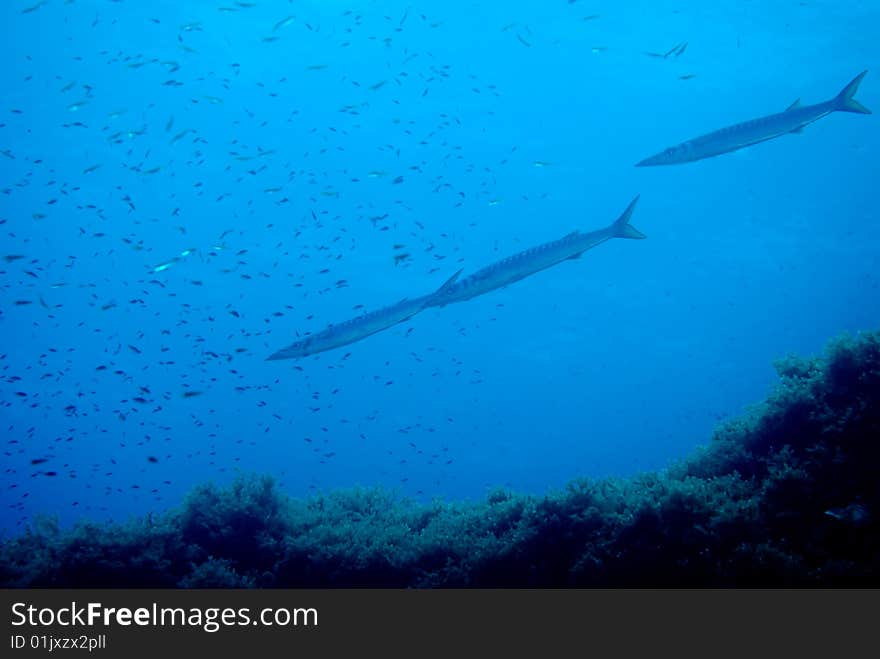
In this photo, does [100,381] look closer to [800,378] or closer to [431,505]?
[431,505]

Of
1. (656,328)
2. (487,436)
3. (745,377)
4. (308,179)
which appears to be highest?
(308,179)

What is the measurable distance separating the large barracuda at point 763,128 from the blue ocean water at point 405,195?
15.3ft

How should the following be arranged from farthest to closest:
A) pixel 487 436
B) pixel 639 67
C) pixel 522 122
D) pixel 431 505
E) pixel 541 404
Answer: pixel 487 436
pixel 541 404
pixel 522 122
pixel 639 67
pixel 431 505

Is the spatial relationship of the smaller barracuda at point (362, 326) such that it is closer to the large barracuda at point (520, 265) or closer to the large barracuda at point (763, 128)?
the large barracuda at point (520, 265)

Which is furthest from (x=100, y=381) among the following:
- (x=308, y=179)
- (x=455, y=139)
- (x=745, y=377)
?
(x=745, y=377)

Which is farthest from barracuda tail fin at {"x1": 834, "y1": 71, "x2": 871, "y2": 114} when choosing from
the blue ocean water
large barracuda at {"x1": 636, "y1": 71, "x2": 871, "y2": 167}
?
the blue ocean water

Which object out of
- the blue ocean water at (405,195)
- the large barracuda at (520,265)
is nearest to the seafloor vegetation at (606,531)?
the blue ocean water at (405,195)

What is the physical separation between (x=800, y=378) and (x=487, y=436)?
72.7m

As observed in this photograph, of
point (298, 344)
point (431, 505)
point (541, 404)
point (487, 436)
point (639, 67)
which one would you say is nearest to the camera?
point (431, 505)

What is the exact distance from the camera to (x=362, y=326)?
9.30m

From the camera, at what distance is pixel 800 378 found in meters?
6.58

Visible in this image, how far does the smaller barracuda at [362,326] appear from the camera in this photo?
354 inches

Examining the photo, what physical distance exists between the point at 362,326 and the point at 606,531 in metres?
5.08

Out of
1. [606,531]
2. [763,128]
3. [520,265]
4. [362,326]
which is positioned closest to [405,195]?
[362,326]
